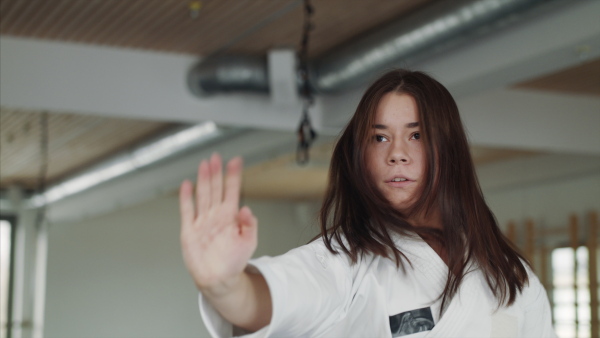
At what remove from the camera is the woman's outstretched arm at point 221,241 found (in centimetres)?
95

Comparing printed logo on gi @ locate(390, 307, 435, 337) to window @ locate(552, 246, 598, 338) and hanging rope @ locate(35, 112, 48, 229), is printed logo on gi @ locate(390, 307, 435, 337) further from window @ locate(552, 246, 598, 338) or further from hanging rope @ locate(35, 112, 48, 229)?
window @ locate(552, 246, 598, 338)

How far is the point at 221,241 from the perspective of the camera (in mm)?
957

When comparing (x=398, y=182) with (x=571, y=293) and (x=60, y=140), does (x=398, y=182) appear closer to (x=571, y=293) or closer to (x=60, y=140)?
(x=60, y=140)

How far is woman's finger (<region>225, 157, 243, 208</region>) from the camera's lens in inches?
37.4

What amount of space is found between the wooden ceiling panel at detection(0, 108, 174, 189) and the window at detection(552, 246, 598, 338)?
13.6ft

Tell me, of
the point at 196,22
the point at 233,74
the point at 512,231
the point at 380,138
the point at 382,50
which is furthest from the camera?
the point at 512,231

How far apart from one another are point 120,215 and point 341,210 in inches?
216

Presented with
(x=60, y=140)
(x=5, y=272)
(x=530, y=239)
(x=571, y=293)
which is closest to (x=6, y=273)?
(x=5, y=272)

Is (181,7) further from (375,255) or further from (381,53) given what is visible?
(375,255)

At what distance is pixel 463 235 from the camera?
1294mm

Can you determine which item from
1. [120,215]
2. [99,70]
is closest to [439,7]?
[99,70]

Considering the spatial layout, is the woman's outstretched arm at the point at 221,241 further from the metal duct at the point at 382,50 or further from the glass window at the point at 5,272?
the glass window at the point at 5,272

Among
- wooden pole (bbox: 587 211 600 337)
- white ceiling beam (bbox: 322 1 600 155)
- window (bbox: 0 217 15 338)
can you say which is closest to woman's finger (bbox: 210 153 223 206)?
white ceiling beam (bbox: 322 1 600 155)

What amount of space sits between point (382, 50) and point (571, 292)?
4583 millimetres
